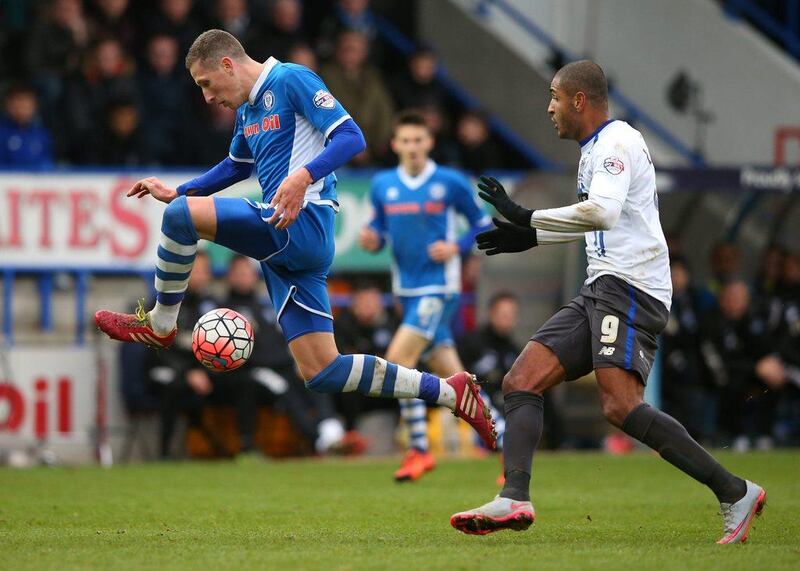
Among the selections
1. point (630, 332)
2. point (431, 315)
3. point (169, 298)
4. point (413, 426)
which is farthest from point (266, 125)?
point (413, 426)

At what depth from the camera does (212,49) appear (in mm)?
7270

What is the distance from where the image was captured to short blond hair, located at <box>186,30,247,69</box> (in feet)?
23.8

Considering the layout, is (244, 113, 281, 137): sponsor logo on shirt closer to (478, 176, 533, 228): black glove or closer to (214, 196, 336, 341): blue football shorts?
(214, 196, 336, 341): blue football shorts

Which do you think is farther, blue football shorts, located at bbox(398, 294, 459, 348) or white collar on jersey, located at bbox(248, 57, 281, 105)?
blue football shorts, located at bbox(398, 294, 459, 348)

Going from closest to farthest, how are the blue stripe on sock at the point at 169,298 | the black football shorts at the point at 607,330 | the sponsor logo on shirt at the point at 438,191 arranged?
the black football shorts at the point at 607,330 → the blue stripe on sock at the point at 169,298 → the sponsor logo on shirt at the point at 438,191

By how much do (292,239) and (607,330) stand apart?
1.68 m

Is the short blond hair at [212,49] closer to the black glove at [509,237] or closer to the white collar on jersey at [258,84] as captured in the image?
the white collar on jersey at [258,84]

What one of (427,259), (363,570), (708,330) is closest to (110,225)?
(427,259)

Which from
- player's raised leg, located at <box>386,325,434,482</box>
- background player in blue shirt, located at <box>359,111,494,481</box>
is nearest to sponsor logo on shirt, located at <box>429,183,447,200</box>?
background player in blue shirt, located at <box>359,111,494,481</box>

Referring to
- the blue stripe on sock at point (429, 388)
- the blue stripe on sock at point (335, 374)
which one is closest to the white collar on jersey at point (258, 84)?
the blue stripe on sock at point (335, 374)

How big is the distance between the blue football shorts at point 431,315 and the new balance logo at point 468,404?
345 centimetres

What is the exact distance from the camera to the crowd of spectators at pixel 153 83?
14477mm

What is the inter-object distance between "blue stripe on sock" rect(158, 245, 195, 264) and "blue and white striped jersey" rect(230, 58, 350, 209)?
0.54 m

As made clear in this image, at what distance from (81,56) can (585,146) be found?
9529 millimetres
